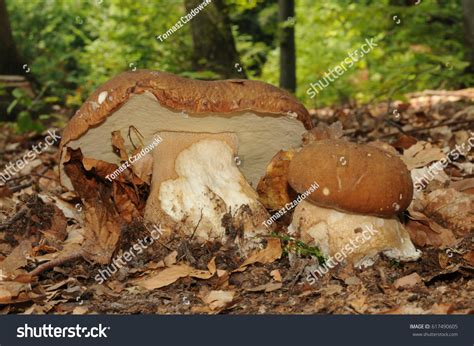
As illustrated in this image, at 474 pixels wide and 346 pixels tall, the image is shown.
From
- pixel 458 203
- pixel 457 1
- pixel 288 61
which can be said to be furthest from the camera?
pixel 457 1

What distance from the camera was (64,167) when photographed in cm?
370

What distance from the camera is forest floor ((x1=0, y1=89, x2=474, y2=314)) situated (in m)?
2.66

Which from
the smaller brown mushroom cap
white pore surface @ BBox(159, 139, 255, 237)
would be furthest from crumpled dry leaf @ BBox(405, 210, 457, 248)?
white pore surface @ BBox(159, 139, 255, 237)

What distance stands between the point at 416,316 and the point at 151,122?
219 cm

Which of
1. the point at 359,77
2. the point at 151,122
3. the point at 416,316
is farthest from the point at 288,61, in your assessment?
the point at 359,77

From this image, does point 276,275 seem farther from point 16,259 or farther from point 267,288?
point 16,259

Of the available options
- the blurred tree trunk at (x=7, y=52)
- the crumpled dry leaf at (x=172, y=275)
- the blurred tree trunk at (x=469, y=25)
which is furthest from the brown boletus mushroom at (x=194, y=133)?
the blurred tree trunk at (x=7, y=52)

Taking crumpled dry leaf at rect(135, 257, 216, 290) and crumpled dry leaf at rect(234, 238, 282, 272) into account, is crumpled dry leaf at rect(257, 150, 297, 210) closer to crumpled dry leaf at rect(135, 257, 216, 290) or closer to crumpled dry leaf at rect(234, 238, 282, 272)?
crumpled dry leaf at rect(234, 238, 282, 272)

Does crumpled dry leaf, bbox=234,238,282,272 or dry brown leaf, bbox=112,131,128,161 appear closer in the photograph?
crumpled dry leaf, bbox=234,238,282,272

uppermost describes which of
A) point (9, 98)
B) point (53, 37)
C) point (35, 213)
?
point (53, 37)

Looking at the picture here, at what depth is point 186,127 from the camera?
371 centimetres

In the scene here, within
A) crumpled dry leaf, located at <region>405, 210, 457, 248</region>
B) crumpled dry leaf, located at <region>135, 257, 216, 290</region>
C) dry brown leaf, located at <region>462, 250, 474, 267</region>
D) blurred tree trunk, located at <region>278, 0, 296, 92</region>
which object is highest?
blurred tree trunk, located at <region>278, 0, 296, 92</region>

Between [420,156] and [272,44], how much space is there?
16258 mm

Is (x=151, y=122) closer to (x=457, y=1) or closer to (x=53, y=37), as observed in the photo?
(x=457, y=1)
